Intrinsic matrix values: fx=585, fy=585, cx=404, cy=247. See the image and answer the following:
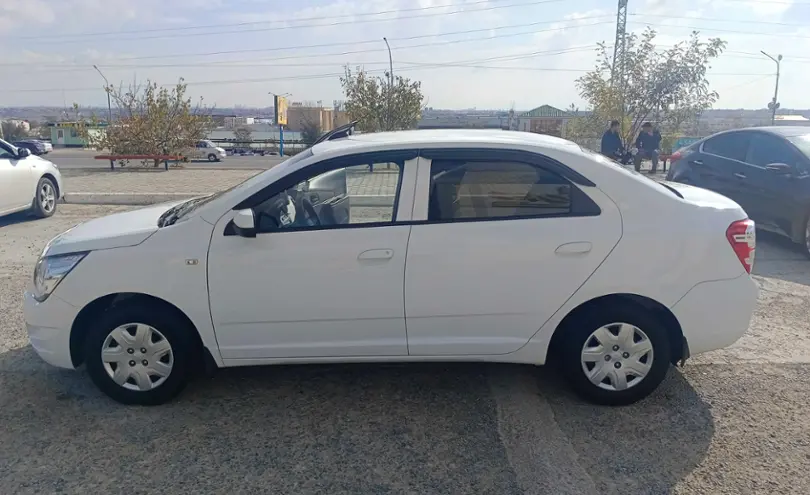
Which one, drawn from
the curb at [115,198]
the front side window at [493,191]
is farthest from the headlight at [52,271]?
the curb at [115,198]

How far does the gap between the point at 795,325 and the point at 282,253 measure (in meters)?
4.32

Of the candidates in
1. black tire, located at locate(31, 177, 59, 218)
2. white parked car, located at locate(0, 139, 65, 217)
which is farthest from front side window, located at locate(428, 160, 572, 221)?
black tire, located at locate(31, 177, 59, 218)

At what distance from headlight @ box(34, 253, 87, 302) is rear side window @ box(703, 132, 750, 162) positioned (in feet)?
26.6

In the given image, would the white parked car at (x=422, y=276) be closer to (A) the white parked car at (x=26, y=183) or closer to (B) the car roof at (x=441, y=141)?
(B) the car roof at (x=441, y=141)

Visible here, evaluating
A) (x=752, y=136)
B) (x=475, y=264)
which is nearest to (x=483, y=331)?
(x=475, y=264)

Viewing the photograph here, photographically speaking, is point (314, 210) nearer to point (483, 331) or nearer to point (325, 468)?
point (483, 331)

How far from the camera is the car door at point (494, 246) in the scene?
3355mm

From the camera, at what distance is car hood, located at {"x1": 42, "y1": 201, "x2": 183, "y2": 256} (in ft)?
11.5

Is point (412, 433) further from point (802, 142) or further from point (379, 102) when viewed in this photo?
point (379, 102)

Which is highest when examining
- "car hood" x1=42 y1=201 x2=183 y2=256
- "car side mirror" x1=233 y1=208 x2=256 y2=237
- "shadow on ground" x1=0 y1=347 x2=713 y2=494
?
"car side mirror" x1=233 y1=208 x2=256 y2=237

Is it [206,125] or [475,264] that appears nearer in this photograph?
[475,264]

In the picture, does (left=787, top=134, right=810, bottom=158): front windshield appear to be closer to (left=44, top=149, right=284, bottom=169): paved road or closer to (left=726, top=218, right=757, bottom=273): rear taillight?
(left=726, top=218, right=757, bottom=273): rear taillight

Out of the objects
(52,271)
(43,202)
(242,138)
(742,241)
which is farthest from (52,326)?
(242,138)

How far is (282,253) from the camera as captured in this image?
11.1 feet
